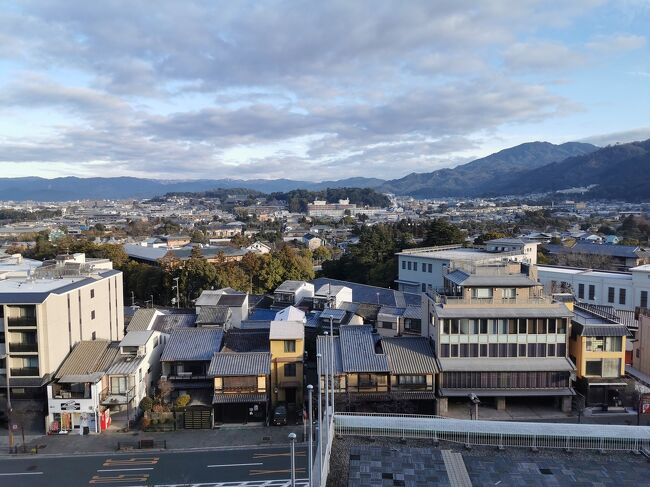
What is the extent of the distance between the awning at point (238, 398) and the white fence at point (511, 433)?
21.7 ft

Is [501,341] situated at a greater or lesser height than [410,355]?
greater

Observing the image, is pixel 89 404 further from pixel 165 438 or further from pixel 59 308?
pixel 59 308

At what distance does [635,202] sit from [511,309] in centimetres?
16584

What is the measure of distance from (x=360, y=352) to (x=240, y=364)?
4.93m

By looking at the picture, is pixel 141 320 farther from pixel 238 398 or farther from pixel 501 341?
pixel 501 341

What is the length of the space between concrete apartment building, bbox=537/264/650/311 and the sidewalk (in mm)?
21359

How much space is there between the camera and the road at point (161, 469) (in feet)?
51.6

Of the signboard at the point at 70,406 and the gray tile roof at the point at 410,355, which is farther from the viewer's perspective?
the gray tile roof at the point at 410,355

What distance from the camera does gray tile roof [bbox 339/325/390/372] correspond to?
20297 mm

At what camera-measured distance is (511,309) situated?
68.6 ft

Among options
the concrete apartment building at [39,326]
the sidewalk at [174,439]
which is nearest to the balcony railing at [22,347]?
the concrete apartment building at [39,326]

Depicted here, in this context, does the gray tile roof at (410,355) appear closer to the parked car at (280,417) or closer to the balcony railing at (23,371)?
the parked car at (280,417)

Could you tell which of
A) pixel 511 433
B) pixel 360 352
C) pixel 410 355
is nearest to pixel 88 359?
pixel 360 352

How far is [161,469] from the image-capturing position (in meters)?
16.5
